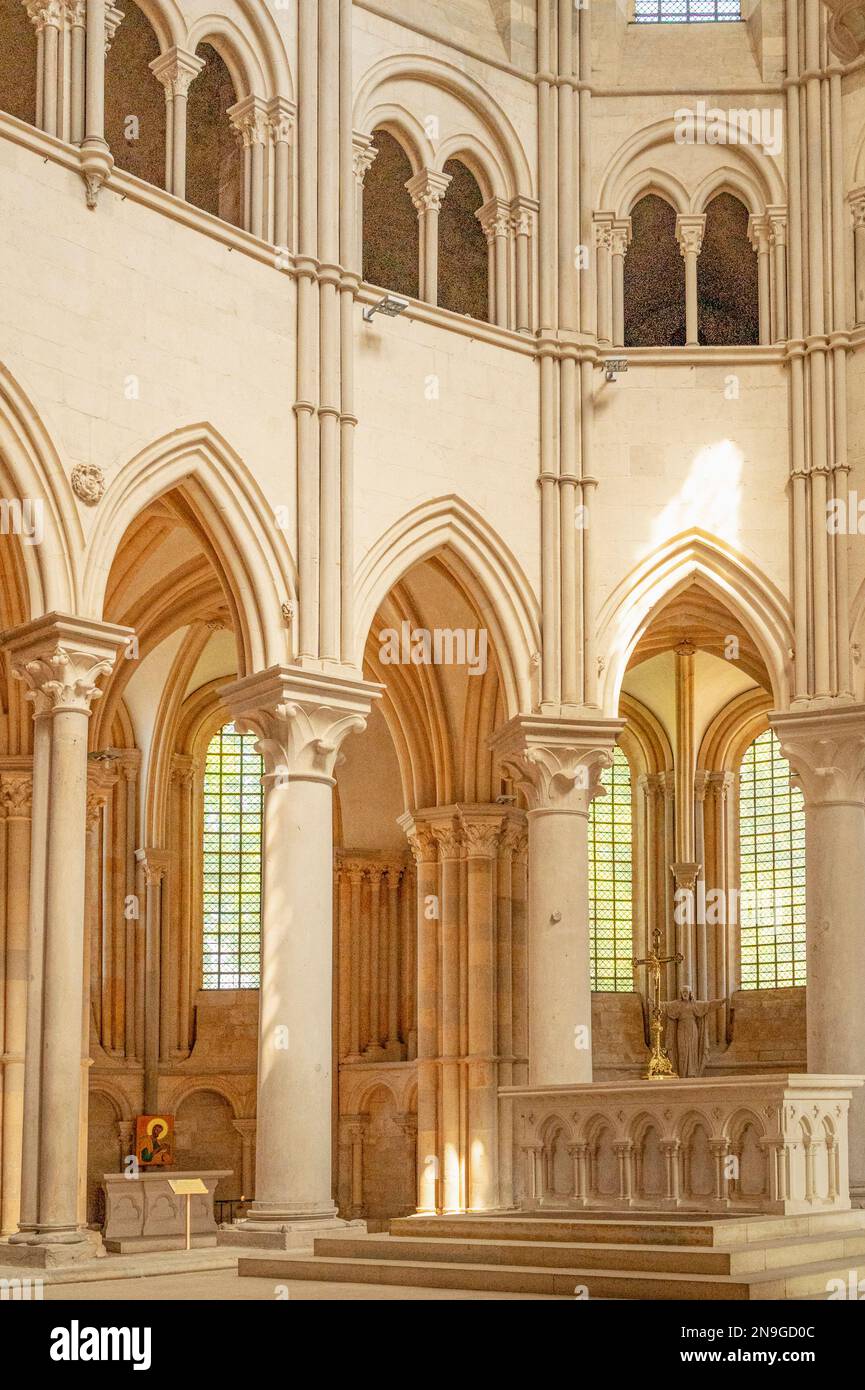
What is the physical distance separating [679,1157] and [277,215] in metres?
9.68

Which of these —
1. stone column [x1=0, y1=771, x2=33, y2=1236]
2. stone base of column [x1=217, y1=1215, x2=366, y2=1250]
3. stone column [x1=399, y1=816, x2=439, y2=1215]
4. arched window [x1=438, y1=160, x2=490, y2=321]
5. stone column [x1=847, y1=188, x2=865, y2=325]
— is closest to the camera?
stone base of column [x1=217, y1=1215, x2=366, y2=1250]

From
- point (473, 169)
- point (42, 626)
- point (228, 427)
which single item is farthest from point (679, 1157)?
point (473, 169)

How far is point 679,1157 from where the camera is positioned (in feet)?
47.0

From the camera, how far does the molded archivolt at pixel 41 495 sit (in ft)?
53.2

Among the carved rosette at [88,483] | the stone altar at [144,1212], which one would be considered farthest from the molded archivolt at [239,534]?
the stone altar at [144,1212]

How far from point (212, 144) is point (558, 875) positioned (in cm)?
803

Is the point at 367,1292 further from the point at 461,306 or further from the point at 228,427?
the point at 461,306

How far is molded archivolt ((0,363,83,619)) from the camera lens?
16219 millimetres

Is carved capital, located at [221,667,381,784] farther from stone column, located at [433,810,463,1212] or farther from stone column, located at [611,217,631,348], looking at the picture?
stone column, located at [433,810,463,1212]

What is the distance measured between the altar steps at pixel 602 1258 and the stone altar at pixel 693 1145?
401 millimetres

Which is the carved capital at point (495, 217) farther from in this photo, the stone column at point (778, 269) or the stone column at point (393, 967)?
the stone column at point (393, 967)

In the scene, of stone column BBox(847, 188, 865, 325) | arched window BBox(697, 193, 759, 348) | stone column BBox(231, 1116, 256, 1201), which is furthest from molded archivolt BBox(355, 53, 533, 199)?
stone column BBox(231, 1116, 256, 1201)

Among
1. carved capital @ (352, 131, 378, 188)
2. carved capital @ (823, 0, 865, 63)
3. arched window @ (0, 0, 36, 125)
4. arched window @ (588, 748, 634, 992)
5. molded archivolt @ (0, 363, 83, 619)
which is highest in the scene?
arched window @ (0, 0, 36, 125)

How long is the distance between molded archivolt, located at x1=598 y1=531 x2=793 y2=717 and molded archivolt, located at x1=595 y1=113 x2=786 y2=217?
3860 mm
